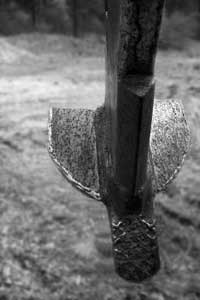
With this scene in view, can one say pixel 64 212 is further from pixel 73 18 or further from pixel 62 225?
pixel 73 18

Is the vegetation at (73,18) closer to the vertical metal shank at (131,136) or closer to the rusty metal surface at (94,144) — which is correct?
the rusty metal surface at (94,144)

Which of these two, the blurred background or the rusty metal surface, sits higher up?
the rusty metal surface

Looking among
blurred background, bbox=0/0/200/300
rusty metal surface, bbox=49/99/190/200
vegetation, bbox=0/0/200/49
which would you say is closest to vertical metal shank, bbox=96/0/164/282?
rusty metal surface, bbox=49/99/190/200

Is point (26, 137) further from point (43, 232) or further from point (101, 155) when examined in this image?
point (101, 155)

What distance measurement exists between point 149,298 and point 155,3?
1339 mm

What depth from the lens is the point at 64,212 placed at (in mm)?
1934

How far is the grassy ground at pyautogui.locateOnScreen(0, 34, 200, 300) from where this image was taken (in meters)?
1.64

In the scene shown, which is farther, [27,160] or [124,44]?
[27,160]

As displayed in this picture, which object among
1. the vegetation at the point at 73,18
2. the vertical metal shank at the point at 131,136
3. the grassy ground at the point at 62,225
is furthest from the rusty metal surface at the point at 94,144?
the vegetation at the point at 73,18

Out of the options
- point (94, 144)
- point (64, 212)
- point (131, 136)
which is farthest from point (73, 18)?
point (131, 136)

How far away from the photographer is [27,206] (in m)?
1.95

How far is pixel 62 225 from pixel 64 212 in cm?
→ 8

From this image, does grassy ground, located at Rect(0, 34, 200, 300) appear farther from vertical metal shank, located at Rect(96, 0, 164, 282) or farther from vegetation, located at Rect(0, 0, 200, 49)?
vegetation, located at Rect(0, 0, 200, 49)

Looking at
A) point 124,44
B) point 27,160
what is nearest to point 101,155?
point 124,44
